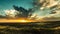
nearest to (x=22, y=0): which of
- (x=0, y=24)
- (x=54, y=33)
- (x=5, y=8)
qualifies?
(x=5, y=8)

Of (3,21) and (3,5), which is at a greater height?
(3,5)

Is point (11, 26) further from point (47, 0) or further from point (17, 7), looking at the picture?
point (47, 0)

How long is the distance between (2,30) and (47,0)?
37.8 inches

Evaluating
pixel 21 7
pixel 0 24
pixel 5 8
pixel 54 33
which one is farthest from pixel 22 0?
pixel 54 33

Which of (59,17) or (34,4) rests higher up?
(34,4)

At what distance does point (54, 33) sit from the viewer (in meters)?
2.83

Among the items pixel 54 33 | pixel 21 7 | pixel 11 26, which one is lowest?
pixel 54 33

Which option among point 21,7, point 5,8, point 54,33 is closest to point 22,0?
point 21,7

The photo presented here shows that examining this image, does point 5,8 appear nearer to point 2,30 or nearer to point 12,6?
point 12,6

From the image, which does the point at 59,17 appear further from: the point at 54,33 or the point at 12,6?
the point at 12,6

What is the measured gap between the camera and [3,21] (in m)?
2.86

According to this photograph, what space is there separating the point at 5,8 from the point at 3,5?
6 cm

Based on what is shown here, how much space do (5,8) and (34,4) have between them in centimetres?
52

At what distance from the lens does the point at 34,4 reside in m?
2.92
